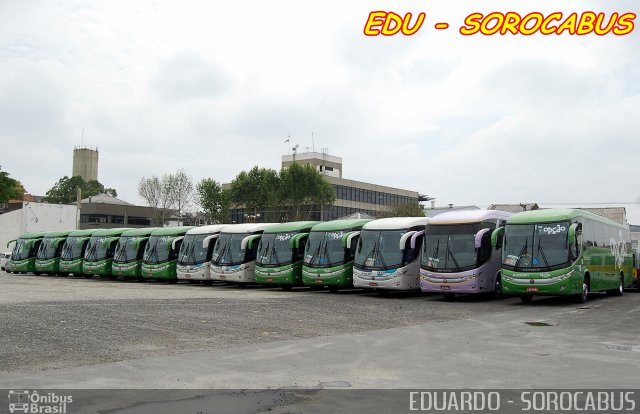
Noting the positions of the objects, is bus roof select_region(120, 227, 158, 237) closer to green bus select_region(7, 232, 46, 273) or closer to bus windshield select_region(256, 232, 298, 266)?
bus windshield select_region(256, 232, 298, 266)

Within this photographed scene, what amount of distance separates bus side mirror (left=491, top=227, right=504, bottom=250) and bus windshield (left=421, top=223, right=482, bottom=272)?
2.74ft

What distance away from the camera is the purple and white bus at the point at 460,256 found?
24.2 metres

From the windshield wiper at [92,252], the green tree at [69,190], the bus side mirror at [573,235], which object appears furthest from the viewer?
the green tree at [69,190]

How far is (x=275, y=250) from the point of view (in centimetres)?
3130

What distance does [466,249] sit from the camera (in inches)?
966

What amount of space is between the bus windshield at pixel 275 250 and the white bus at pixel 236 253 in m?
1.25

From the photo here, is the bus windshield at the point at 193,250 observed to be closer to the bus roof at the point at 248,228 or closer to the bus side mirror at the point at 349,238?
the bus roof at the point at 248,228

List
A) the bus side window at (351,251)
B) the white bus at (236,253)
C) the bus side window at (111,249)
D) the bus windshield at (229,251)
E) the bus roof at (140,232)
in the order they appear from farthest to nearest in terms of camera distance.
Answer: the bus side window at (111,249)
the bus roof at (140,232)
the bus windshield at (229,251)
the white bus at (236,253)
the bus side window at (351,251)

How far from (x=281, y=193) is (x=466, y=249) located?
51593 millimetres

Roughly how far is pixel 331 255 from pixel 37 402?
2181 cm

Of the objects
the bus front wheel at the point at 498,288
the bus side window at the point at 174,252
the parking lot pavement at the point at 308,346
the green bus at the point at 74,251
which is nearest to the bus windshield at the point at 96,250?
the green bus at the point at 74,251

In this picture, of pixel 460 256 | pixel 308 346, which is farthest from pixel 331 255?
pixel 308 346

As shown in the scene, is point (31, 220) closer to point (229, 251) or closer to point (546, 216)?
point (229, 251)

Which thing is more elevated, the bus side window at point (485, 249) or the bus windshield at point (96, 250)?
the bus side window at point (485, 249)
